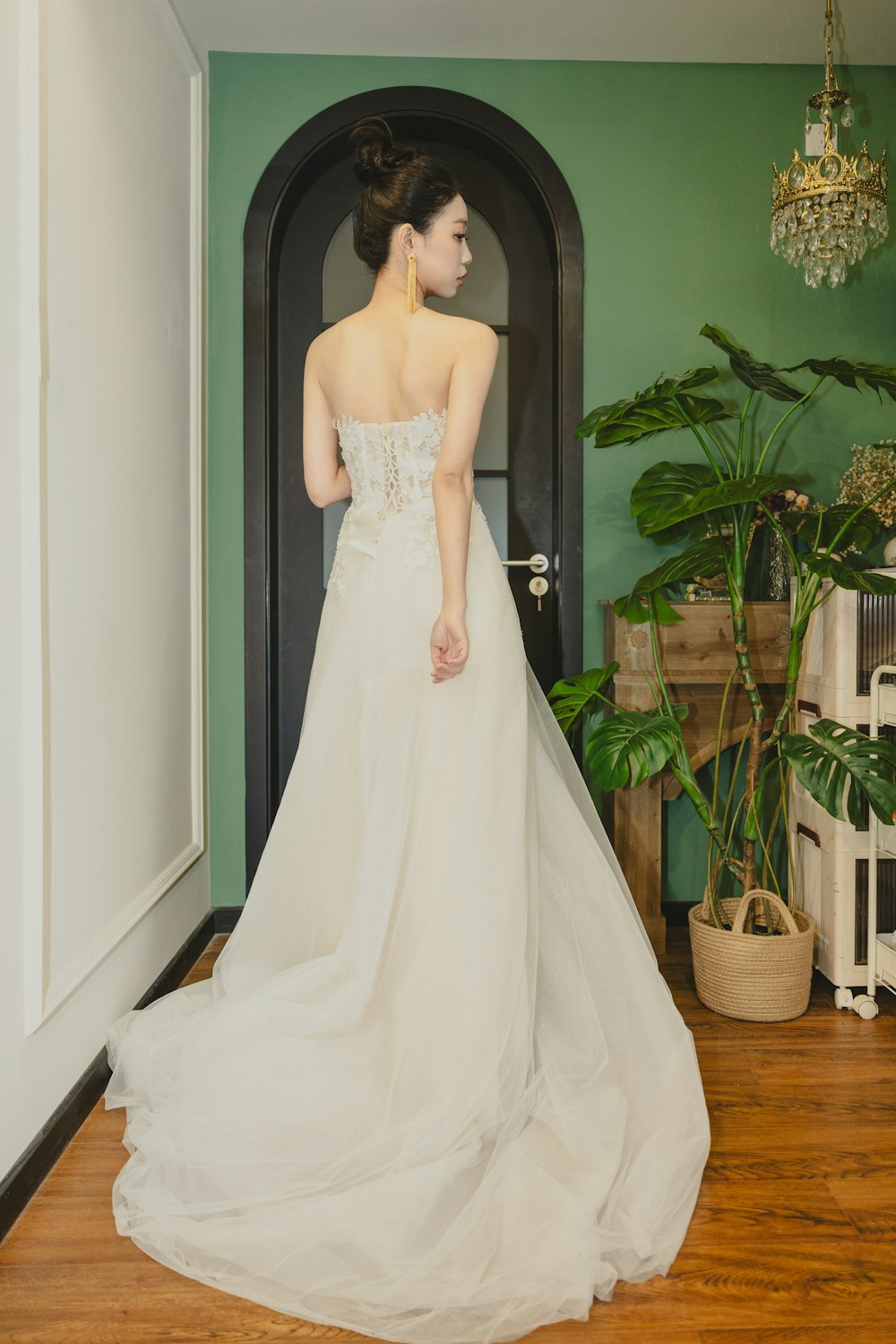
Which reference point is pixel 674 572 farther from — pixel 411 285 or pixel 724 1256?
pixel 724 1256

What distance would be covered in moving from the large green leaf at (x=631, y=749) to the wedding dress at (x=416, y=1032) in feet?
1.14

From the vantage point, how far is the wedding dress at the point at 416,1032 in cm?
147

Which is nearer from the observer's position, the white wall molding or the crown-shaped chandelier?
the white wall molding

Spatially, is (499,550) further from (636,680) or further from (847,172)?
(847,172)

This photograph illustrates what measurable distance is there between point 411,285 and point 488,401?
1163 mm

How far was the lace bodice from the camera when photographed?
2000mm

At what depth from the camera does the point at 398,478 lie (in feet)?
6.66

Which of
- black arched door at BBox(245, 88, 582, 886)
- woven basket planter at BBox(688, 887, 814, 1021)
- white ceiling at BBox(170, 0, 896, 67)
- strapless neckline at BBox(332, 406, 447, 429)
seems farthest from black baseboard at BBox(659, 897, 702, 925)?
white ceiling at BBox(170, 0, 896, 67)

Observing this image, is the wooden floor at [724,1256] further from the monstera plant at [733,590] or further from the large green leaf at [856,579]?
the large green leaf at [856,579]

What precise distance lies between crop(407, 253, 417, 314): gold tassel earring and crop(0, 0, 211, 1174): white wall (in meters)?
0.66

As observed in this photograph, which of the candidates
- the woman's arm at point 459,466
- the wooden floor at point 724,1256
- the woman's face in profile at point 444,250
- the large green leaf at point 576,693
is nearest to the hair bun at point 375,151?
the woman's face in profile at point 444,250

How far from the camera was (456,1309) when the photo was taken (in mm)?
1369

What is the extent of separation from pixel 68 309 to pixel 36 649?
27.7 inches

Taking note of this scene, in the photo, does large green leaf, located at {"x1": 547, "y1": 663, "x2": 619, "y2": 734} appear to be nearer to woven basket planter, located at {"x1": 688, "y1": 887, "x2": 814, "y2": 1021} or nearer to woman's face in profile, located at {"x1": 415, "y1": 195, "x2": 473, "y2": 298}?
woven basket planter, located at {"x1": 688, "y1": 887, "x2": 814, "y2": 1021}
